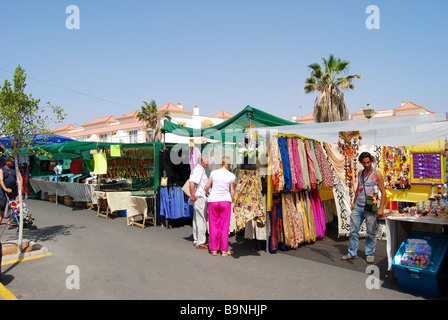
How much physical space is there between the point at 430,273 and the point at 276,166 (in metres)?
2.58

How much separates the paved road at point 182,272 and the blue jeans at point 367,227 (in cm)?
24

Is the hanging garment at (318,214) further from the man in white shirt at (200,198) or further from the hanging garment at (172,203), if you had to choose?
the hanging garment at (172,203)

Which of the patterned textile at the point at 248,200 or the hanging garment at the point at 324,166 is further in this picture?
the hanging garment at the point at 324,166

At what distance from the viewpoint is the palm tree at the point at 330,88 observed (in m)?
19.6

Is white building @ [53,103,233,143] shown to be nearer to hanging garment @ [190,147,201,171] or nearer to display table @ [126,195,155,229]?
display table @ [126,195,155,229]

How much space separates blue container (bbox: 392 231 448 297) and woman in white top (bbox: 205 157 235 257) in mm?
2587

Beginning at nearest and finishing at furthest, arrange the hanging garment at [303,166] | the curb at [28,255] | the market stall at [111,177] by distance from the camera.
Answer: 1. the curb at [28,255]
2. the hanging garment at [303,166]
3. the market stall at [111,177]

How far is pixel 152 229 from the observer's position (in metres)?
7.71

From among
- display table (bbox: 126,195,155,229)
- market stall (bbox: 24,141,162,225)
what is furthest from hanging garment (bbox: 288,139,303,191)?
display table (bbox: 126,195,155,229)

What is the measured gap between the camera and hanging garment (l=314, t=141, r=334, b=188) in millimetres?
6270

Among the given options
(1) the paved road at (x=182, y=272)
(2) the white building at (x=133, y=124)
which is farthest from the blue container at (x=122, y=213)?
(2) the white building at (x=133, y=124)

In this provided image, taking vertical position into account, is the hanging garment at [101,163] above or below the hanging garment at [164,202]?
above

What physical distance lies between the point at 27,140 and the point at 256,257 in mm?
4434
